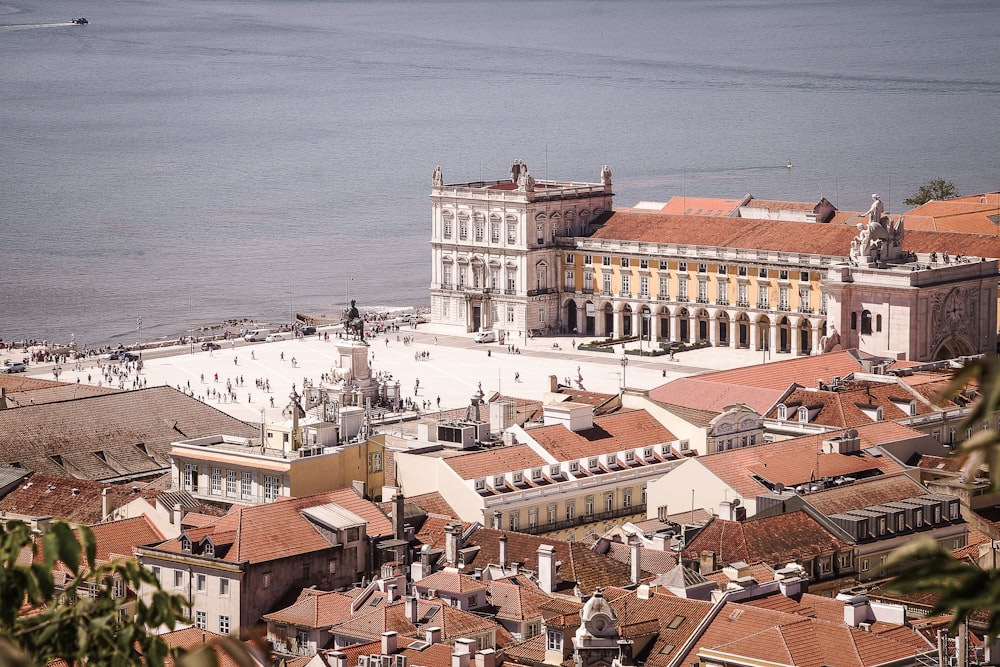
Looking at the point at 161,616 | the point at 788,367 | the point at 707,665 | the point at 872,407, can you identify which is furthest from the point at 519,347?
the point at 161,616

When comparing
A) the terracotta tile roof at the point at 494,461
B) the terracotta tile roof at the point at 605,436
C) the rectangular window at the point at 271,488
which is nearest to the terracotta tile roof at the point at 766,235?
the terracotta tile roof at the point at 605,436

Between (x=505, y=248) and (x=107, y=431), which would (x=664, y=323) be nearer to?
(x=505, y=248)

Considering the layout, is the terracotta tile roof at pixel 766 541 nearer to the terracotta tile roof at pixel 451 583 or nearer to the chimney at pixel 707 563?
the chimney at pixel 707 563

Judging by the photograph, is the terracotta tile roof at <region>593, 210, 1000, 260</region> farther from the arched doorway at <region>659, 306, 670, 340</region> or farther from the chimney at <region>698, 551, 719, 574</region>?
the chimney at <region>698, 551, 719, 574</region>

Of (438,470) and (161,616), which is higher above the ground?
(161,616)

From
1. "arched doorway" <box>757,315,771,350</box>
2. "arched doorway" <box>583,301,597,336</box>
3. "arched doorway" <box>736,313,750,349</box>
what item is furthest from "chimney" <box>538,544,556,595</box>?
"arched doorway" <box>583,301,597,336</box>

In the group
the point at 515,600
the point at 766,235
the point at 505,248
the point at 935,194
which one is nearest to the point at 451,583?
the point at 515,600

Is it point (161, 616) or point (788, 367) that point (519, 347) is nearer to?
point (788, 367)
